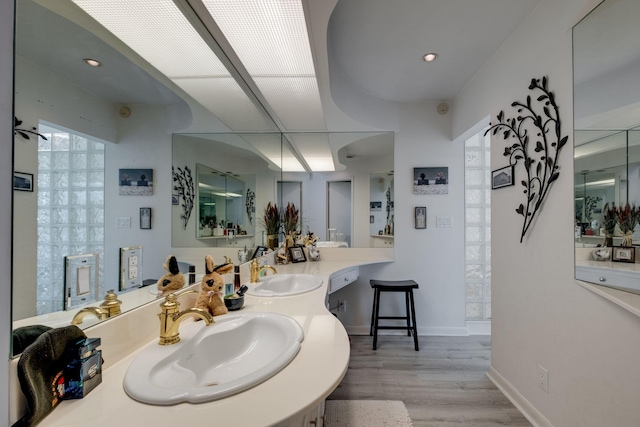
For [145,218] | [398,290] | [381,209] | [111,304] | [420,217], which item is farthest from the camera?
[381,209]

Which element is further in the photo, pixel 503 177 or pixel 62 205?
pixel 503 177

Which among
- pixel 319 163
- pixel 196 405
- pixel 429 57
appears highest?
pixel 429 57

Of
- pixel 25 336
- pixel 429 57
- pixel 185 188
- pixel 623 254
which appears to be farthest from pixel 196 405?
pixel 429 57

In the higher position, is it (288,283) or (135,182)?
(135,182)

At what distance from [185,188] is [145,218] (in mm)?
257

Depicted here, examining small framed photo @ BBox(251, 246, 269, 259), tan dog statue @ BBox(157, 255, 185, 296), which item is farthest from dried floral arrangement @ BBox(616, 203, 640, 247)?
small framed photo @ BBox(251, 246, 269, 259)

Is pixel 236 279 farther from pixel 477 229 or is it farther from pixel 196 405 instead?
pixel 477 229

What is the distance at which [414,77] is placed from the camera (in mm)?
2418

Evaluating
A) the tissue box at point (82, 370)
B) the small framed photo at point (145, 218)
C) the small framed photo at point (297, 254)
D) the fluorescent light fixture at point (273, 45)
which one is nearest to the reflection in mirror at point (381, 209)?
the small framed photo at point (297, 254)

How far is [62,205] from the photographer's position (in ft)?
2.13

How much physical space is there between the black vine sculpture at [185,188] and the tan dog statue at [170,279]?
0.17 m

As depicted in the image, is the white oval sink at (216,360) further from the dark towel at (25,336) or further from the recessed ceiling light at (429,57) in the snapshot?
the recessed ceiling light at (429,57)

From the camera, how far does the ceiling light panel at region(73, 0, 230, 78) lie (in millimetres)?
924

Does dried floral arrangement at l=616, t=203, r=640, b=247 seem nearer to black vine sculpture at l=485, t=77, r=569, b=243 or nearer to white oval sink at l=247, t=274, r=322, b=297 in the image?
black vine sculpture at l=485, t=77, r=569, b=243
